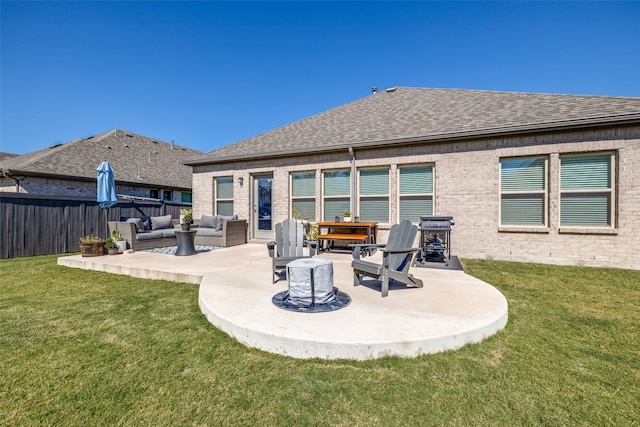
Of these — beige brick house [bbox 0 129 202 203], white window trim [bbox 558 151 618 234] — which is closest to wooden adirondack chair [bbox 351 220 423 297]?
white window trim [bbox 558 151 618 234]

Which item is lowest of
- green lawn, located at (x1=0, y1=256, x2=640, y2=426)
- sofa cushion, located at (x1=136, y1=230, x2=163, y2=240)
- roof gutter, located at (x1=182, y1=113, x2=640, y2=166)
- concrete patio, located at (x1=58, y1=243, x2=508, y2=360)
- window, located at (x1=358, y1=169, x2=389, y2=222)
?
green lawn, located at (x1=0, y1=256, x2=640, y2=426)

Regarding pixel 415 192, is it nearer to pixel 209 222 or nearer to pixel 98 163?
pixel 209 222

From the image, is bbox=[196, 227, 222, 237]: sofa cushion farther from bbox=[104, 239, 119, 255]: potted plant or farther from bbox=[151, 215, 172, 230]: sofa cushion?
bbox=[104, 239, 119, 255]: potted plant

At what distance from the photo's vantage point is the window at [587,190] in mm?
6020

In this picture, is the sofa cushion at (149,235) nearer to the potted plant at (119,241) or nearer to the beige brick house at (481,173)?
the potted plant at (119,241)

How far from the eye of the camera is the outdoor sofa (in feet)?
25.0

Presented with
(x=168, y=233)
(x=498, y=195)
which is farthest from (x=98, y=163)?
(x=498, y=195)

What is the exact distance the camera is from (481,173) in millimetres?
6875

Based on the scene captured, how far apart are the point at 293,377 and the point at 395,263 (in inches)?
97.1

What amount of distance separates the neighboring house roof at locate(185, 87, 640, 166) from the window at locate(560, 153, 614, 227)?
82 centimetres

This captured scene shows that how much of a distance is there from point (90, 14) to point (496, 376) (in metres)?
12.4

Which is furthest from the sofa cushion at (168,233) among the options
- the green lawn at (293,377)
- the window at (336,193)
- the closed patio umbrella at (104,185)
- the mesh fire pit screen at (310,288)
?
the mesh fire pit screen at (310,288)

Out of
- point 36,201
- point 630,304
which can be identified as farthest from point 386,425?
point 36,201

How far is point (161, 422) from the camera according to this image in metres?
1.68
